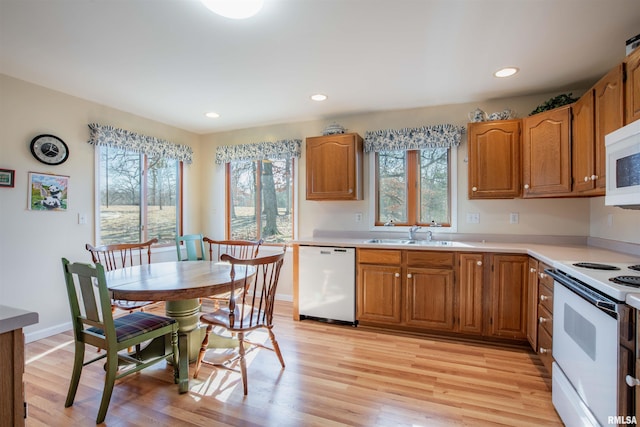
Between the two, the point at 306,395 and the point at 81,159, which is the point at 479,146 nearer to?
the point at 306,395

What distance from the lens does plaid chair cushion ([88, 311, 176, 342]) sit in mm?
1864

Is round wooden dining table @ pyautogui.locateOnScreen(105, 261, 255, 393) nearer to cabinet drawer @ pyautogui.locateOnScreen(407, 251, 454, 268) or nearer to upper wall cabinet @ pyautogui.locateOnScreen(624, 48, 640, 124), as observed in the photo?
cabinet drawer @ pyautogui.locateOnScreen(407, 251, 454, 268)

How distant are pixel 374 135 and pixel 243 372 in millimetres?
2783

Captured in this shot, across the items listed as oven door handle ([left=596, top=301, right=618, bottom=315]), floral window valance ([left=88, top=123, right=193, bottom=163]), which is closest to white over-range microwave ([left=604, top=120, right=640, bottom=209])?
oven door handle ([left=596, top=301, right=618, bottom=315])

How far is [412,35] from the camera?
2.08 metres

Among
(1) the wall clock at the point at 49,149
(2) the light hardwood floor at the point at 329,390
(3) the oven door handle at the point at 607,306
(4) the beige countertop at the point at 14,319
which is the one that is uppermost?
(1) the wall clock at the point at 49,149

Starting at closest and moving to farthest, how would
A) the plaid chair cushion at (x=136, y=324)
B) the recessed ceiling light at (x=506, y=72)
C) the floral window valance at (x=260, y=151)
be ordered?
the plaid chair cushion at (x=136, y=324) → the recessed ceiling light at (x=506, y=72) → the floral window valance at (x=260, y=151)

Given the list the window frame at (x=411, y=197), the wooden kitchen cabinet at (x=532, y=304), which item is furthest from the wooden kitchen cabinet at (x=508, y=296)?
the window frame at (x=411, y=197)

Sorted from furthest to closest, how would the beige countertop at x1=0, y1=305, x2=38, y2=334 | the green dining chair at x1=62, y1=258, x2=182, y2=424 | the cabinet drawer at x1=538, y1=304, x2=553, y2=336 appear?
the cabinet drawer at x1=538, y1=304, x2=553, y2=336, the green dining chair at x1=62, y1=258, x2=182, y2=424, the beige countertop at x1=0, y1=305, x2=38, y2=334

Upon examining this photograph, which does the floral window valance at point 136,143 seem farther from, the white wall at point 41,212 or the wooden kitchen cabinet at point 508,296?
the wooden kitchen cabinet at point 508,296

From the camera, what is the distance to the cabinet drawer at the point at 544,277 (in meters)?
2.12

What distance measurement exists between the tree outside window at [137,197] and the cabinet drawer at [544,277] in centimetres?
415

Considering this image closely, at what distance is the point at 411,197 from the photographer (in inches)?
142

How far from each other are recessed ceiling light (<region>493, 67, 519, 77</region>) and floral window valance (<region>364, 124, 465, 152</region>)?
2.45 feet
